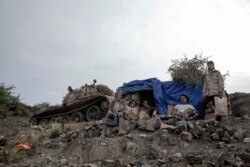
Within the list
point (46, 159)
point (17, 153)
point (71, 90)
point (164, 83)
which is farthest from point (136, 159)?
point (71, 90)

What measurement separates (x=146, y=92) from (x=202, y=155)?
675cm

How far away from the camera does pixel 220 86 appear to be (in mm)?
11984

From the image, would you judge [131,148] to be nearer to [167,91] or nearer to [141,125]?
[141,125]

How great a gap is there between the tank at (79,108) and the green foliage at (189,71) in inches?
107

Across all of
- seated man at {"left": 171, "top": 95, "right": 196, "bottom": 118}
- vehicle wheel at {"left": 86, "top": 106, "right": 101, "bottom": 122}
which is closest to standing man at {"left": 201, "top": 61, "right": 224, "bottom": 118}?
seated man at {"left": 171, "top": 95, "right": 196, "bottom": 118}

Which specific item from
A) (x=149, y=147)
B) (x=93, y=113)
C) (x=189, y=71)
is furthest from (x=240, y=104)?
(x=149, y=147)

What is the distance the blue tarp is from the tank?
1.78 meters

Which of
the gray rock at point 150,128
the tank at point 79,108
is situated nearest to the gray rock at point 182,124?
the gray rock at point 150,128

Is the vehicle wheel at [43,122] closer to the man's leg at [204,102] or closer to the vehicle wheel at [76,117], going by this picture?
the vehicle wheel at [76,117]

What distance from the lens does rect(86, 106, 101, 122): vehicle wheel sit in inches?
668

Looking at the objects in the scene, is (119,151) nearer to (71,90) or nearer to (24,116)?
(71,90)

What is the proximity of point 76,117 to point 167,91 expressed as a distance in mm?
4245

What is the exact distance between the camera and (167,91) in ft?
49.9

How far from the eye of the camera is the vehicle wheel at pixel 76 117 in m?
17.4
